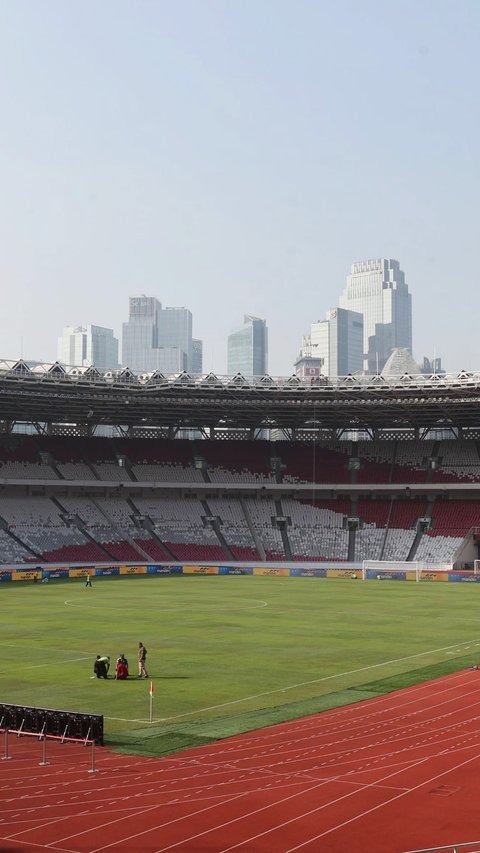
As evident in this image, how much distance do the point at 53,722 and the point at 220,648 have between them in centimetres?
1899

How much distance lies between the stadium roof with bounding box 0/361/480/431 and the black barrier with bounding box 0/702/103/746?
59178mm

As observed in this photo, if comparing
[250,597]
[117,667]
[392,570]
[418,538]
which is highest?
[418,538]

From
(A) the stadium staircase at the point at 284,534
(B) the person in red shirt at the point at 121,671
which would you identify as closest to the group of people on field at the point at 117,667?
(B) the person in red shirt at the point at 121,671

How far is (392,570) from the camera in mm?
94000

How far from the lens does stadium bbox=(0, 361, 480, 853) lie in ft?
71.2

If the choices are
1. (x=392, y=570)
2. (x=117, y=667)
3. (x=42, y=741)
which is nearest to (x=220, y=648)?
(x=117, y=667)

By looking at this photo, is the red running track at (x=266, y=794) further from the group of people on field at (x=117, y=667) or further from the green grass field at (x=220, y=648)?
the group of people on field at (x=117, y=667)

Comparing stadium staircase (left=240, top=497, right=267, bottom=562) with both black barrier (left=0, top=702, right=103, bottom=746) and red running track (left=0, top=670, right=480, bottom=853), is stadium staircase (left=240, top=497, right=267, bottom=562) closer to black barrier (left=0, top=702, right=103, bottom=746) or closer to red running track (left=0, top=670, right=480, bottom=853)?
red running track (left=0, top=670, right=480, bottom=853)

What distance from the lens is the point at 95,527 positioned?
102438mm

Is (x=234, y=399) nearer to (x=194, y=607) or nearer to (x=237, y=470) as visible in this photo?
(x=237, y=470)

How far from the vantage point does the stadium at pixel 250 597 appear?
2170 cm

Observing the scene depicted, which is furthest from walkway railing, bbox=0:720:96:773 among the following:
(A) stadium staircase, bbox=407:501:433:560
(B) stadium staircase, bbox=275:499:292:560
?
(B) stadium staircase, bbox=275:499:292:560

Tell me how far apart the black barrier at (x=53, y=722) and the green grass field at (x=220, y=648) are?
0.90m

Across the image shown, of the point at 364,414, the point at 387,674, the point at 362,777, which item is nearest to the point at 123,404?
the point at 364,414
